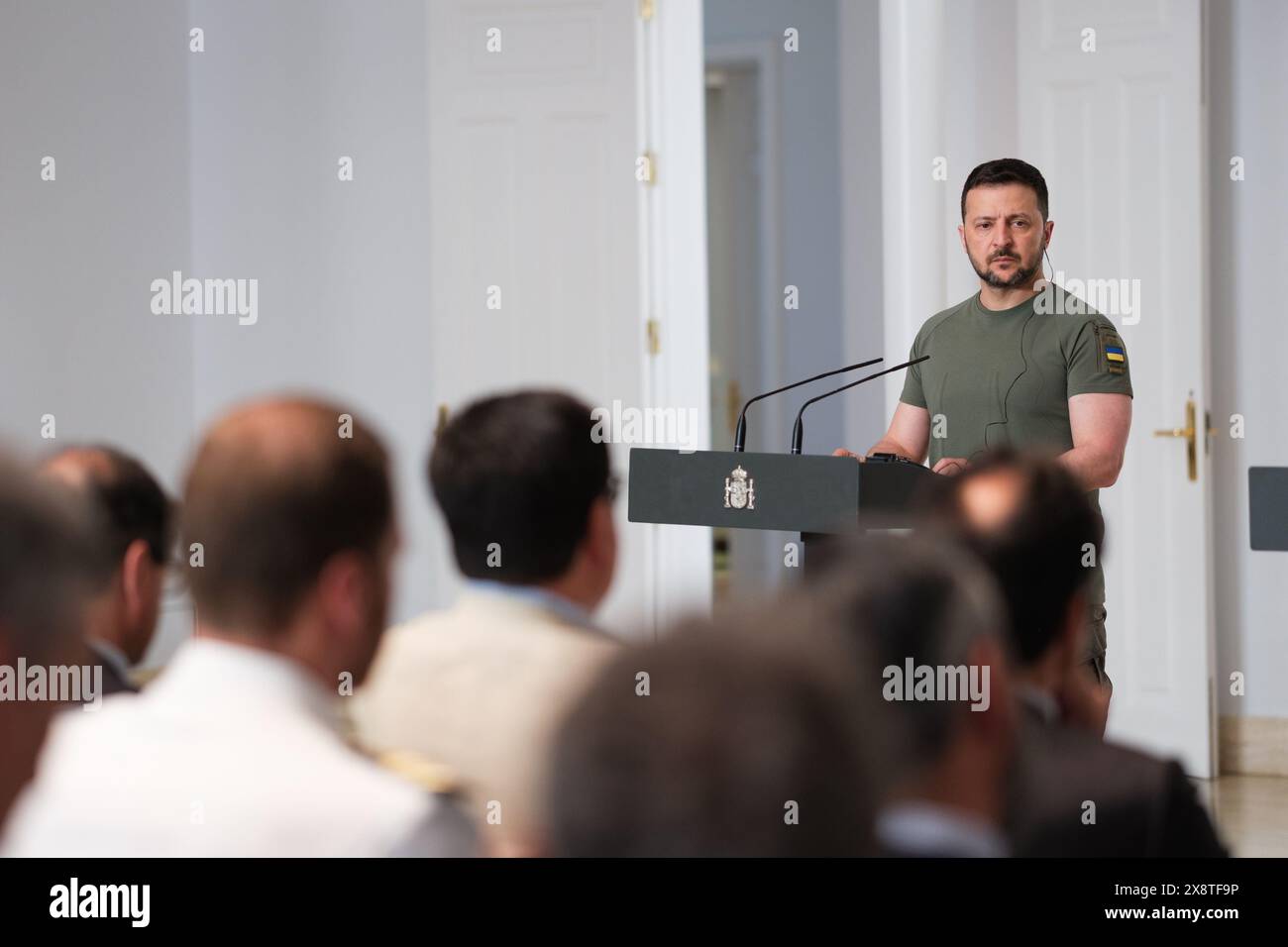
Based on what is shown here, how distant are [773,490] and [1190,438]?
8.44ft

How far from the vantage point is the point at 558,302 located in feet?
16.8

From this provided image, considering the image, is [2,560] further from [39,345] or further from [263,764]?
[39,345]

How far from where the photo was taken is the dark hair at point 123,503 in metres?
1.76

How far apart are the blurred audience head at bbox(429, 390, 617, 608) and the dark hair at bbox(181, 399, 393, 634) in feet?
1.29

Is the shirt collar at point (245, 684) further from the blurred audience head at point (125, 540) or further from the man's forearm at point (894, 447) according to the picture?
the man's forearm at point (894, 447)

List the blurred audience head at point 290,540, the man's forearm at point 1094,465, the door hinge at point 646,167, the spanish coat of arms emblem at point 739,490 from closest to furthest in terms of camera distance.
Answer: the blurred audience head at point 290,540 < the spanish coat of arms emblem at point 739,490 < the man's forearm at point 1094,465 < the door hinge at point 646,167

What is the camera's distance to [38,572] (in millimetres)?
1009

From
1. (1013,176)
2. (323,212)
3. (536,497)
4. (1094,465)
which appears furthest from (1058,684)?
(323,212)

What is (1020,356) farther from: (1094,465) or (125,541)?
(125,541)

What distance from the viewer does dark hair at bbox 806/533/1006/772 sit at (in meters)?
0.93

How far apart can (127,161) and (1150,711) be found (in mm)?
3864

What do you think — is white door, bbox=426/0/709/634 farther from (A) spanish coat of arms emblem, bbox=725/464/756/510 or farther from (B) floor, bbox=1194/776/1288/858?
(A) spanish coat of arms emblem, bbox=725/464/756/510

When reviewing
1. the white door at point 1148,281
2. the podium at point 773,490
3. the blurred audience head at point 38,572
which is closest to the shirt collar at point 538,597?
the blurred audience head at point 38,572

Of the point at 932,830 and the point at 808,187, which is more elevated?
the point at 808,187
